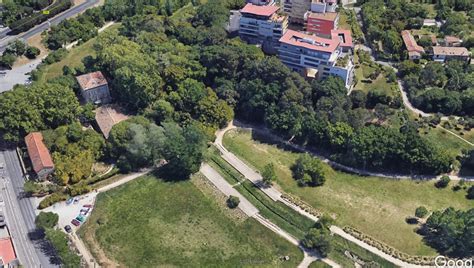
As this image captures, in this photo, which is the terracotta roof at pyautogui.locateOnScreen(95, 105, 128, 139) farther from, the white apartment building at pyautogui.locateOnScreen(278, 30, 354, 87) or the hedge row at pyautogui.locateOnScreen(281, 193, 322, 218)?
the white apartment building at pyautogui.locateOnScreen(278, 30, 354, 87)

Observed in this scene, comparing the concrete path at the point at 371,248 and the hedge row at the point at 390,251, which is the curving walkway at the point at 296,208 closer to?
the concrete path at the point at 371,248

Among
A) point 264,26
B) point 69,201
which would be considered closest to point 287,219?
point 69,201

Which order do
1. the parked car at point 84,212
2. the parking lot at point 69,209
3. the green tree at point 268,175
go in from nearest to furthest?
the parking lot at point 69,209, the parked car at point 84,212, the green tree at point 268,175

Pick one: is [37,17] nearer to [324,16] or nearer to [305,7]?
[305,7]

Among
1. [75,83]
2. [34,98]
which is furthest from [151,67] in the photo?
[34,98]

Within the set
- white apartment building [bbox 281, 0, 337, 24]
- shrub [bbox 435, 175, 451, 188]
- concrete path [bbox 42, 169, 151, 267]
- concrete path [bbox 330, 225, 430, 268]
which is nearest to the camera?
concrete path [bbox 330, 225, 430, 268]

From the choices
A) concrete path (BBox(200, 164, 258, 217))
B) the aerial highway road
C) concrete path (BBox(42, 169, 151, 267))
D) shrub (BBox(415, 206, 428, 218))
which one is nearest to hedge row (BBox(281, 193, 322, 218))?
concrete path (BBox(200, 164, 258, 217))

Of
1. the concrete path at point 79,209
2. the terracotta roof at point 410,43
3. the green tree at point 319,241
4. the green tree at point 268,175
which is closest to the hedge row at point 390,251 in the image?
the green tree at point 319,241
